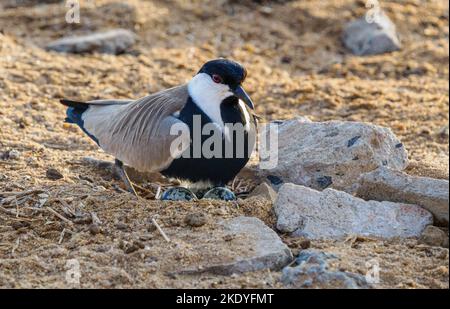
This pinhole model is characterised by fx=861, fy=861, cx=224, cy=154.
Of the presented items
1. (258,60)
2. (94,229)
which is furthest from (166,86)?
(94,229)

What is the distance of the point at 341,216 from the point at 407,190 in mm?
445

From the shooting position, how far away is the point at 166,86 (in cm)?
873

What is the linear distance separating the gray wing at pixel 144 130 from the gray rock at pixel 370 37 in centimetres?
439

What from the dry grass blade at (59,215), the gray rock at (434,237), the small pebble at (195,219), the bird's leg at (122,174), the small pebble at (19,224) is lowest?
the bird's leg at (122,174)

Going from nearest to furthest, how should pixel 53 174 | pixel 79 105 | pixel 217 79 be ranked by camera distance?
pixel 217 79, pixel 53 174, pixel 79 105

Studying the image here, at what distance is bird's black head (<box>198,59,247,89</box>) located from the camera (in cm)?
570

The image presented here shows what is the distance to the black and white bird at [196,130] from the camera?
5.68 meters

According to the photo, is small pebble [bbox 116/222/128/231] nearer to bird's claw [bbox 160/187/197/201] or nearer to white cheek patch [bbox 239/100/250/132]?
bird's claw [bbox 160/187/197/201]

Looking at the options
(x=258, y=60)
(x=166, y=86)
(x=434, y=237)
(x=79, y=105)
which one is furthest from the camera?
(x=258, y=60)

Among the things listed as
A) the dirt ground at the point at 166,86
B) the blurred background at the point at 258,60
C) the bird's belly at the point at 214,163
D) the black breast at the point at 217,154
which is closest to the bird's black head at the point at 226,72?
the black breast at the point at 217,154

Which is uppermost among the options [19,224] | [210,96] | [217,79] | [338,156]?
[217,79]

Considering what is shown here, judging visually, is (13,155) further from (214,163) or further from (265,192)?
(265,192)

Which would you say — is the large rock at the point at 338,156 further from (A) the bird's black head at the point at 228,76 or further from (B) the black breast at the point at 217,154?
(A) the bird's black head at the point at 228,76
